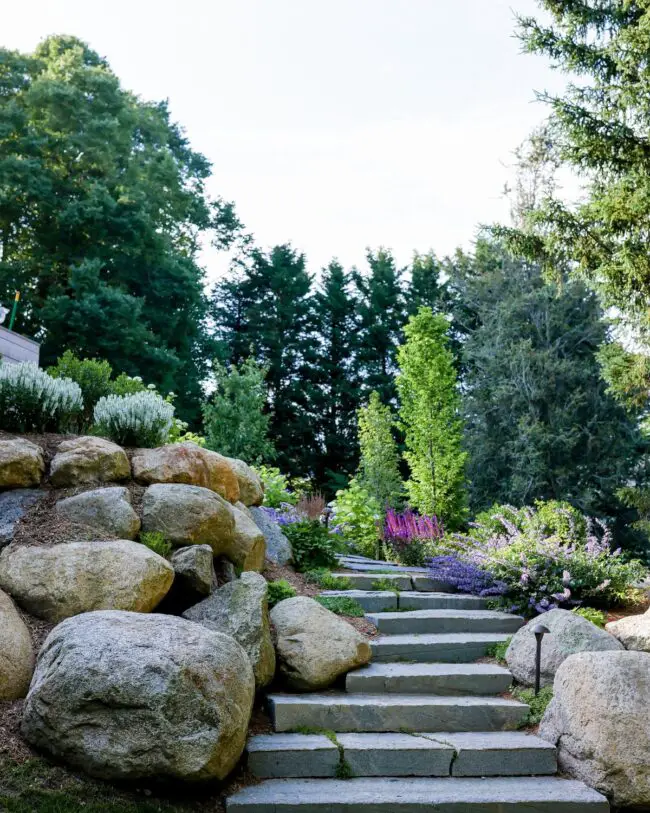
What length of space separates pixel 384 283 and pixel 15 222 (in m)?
11.0

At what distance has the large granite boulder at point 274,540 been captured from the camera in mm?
7734

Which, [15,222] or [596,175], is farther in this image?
[15,222]

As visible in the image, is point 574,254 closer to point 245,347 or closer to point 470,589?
point 470,589

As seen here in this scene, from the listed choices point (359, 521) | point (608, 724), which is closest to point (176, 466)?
point (608, 724)

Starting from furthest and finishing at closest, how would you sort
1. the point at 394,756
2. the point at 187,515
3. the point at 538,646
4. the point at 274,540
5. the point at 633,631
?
the point at 274,540 < the point at 633,631 < the point at 187,515 < the point at 538,646 < the point at 394,756

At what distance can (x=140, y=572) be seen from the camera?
5152 mm

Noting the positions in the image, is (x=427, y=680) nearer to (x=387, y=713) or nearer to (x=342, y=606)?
(x=387, y=713)

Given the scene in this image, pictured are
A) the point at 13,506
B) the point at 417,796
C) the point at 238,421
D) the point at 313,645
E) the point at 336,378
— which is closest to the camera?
the point at 417,796

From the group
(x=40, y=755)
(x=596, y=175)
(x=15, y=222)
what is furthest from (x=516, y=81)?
(x=15, y=222)

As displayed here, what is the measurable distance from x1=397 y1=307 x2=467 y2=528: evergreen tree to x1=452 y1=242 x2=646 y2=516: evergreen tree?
6.01 metres

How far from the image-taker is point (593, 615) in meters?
A: 6.76

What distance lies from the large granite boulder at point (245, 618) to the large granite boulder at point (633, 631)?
2.88 meters

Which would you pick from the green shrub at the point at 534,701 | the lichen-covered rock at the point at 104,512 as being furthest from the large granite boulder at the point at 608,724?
the lichen-covered rock at the point at 104,512

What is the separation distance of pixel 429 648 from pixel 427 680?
0.55m
